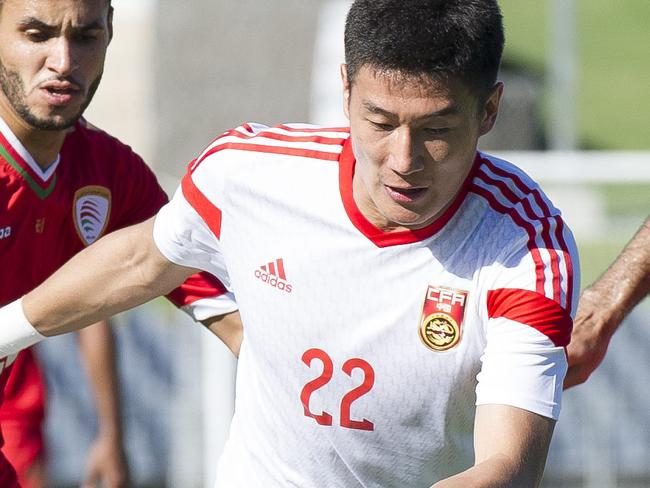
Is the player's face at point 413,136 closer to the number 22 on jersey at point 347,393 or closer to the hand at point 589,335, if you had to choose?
the number 22 on jersey at point 347,393

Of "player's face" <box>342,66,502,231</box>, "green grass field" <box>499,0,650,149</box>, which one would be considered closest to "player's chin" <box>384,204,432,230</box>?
"player's face" <box>342,66,502,231</box>

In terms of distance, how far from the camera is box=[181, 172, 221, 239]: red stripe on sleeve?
135 inches

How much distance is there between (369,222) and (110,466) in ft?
6.99

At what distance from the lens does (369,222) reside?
3.24 metres

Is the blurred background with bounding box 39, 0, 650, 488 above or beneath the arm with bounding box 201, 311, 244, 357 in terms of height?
beneath

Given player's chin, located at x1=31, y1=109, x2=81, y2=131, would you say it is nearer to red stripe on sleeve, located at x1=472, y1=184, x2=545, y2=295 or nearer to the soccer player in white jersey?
the soccer player in white jersey

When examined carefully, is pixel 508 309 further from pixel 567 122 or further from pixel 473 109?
pixel 567 122

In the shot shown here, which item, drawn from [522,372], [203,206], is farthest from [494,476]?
[203,206]

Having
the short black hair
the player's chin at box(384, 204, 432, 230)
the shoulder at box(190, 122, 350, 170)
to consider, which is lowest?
the player's chin at box(384, 204, 432, 230)

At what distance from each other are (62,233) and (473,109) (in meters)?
1.95

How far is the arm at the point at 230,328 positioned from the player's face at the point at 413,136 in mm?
1260

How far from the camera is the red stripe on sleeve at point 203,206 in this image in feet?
11.2

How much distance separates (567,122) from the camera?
1163 centimetres

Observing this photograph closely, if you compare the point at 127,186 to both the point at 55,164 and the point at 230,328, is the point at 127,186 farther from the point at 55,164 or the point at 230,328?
the point at 230,328
